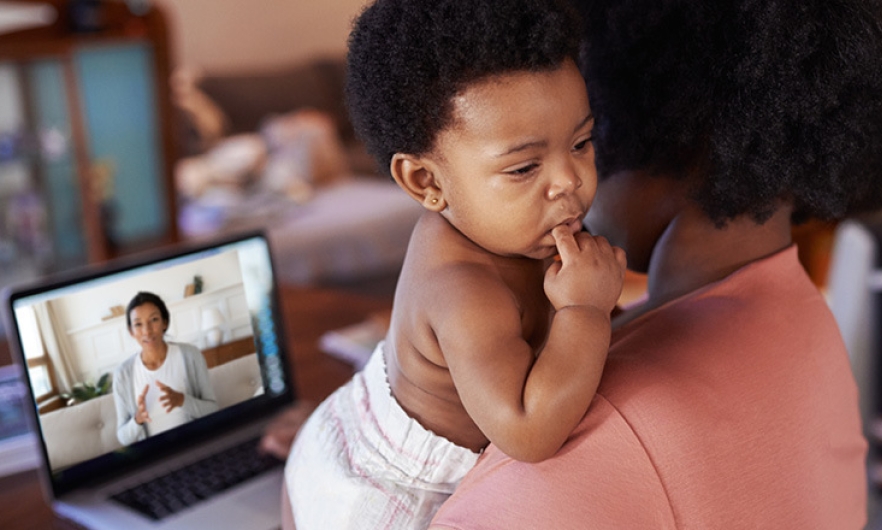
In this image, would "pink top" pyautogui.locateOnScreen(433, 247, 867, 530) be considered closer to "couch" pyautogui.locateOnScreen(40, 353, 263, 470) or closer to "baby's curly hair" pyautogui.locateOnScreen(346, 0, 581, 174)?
"baby's curly hair" pyautogui.locateOnScreen(346, 0, 581, 174)

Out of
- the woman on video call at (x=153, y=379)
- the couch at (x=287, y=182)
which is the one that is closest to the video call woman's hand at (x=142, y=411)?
the woman on video call at (x=153, y=379)

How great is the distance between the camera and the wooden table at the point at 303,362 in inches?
45.5

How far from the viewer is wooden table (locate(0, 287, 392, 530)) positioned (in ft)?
3.79

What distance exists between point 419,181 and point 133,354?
475 millimetres

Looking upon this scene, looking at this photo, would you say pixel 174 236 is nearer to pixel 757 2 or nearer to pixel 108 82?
pixel 108 82

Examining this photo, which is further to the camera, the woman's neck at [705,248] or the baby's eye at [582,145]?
the woman's neck at [705,248]

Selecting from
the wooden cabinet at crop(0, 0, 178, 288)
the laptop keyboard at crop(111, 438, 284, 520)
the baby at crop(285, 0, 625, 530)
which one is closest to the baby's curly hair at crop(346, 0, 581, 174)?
the baby at crop(285, 0, 625, 530)

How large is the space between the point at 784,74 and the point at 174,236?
288cm

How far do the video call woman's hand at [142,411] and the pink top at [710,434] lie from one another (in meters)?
0.51

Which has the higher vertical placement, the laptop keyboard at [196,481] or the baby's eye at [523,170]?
the baby's eye at [523,170]

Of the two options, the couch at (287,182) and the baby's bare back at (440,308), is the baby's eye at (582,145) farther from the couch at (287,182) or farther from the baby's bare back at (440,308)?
the couch at (287,182)

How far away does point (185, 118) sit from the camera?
449cm

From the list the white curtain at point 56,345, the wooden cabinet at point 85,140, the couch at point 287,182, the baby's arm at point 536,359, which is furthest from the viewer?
the couch at point 287,182

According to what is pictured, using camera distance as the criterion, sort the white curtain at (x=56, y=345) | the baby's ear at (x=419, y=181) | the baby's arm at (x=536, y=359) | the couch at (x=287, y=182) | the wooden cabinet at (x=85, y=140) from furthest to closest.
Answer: the couch at (x=287, y=182)
the wooden cabinet at (x=85, y=140)
the white curtain at (x=56, y=345)
the baby's ear at (x=419, y=181)
the baby's arm at (x=536, y=359)
